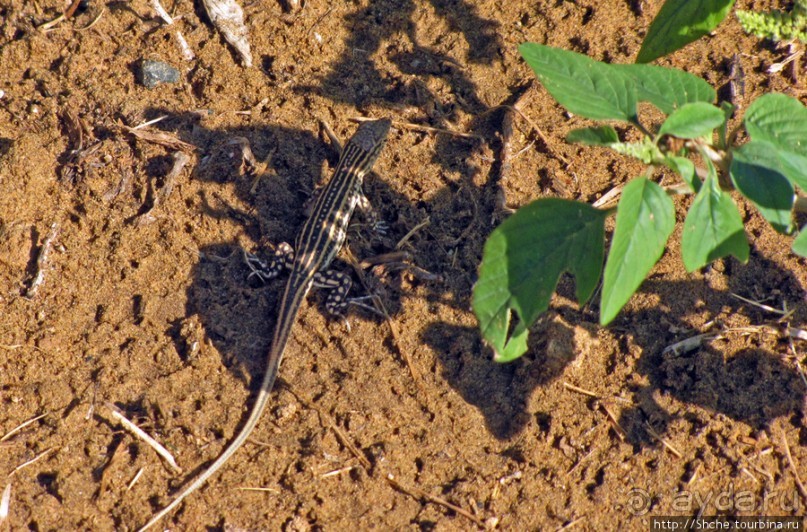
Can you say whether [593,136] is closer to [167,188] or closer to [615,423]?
[615,423]

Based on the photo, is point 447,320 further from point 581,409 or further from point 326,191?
point 326,191

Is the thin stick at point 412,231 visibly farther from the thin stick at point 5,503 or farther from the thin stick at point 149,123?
the thin stick at point 5,503

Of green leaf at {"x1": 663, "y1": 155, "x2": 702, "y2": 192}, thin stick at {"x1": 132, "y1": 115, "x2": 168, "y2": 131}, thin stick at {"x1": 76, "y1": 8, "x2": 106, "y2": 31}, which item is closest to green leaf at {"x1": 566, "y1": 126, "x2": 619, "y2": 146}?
green leaf at {"x1": 663, "y1": 155, "x2": 702, "y2": 192}

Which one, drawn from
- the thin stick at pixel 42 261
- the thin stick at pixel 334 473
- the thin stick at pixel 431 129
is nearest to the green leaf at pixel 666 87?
the thin stick at pixel 431 129

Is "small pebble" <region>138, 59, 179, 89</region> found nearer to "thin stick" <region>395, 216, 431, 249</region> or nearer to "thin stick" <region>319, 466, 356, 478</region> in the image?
"thin stick" <region>395, 216, 431, 249</region>

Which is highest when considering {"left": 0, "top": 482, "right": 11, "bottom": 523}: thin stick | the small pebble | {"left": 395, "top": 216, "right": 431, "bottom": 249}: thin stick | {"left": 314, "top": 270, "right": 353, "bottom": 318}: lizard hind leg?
the small pebble

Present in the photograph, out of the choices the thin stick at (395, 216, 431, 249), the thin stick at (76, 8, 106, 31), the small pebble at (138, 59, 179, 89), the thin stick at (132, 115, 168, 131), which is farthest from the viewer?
the thin stick at (76, 8, 106, 31)

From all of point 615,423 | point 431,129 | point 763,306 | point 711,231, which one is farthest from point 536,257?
point 431,129
